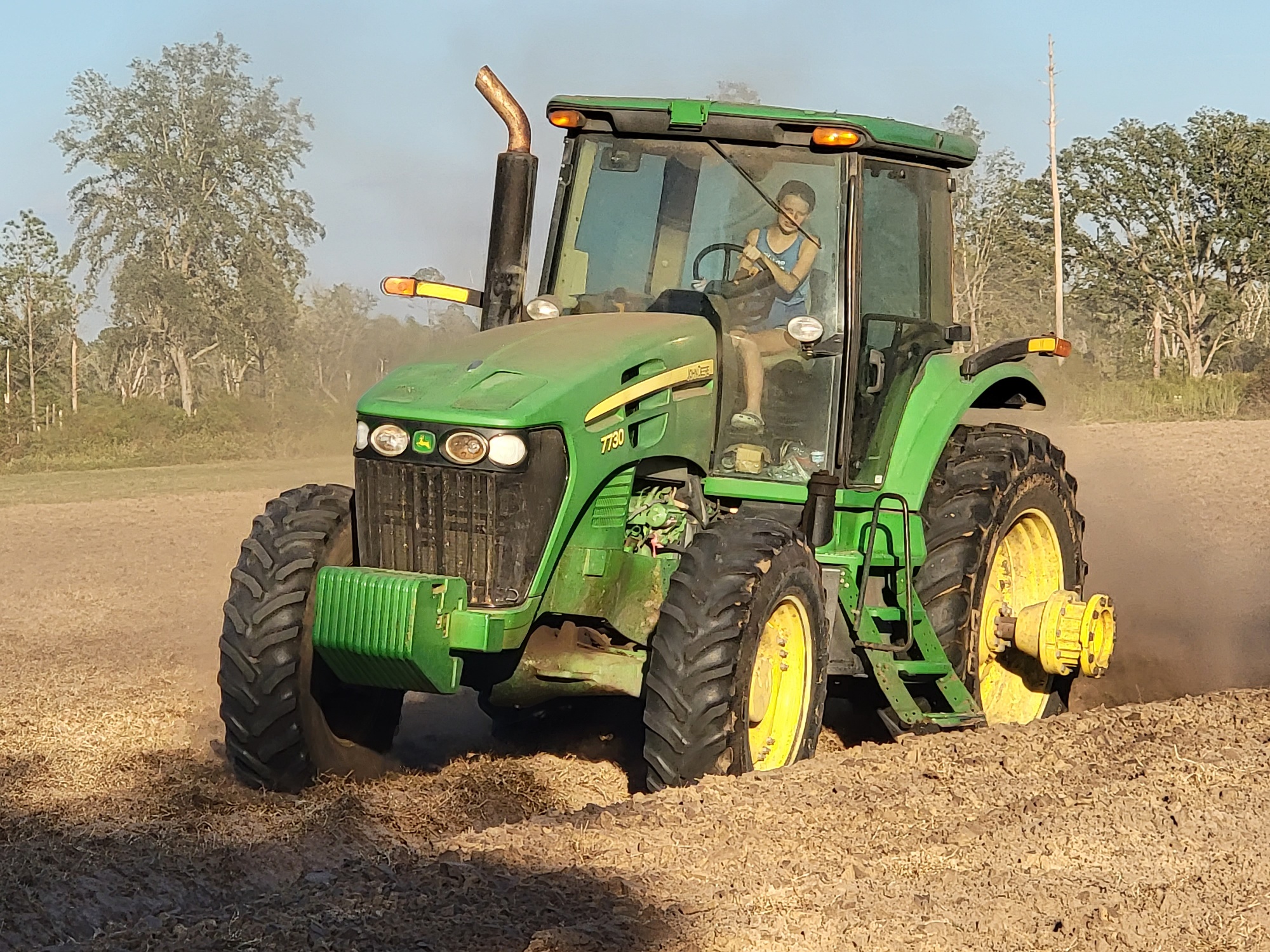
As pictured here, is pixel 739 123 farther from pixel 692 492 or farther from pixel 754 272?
pixel 692 492

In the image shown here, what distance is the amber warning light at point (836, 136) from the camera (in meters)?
6.48

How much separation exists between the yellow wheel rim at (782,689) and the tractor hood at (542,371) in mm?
973

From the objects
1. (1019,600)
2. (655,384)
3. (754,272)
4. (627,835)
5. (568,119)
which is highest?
(568,119)

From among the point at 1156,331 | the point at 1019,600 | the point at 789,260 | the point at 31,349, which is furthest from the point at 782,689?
the point at 1156,331

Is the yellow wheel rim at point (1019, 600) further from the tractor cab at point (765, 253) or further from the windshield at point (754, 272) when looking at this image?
the windshield at point (754, 272)

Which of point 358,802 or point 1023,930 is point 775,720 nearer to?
point 358,802

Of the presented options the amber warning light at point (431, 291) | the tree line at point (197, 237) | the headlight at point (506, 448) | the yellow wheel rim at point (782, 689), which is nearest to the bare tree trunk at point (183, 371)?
the tree line at point (197, 237)

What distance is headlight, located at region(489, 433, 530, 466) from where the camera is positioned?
5.44 metres

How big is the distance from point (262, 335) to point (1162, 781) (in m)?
34.7

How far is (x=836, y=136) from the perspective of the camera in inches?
255

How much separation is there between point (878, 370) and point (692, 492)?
967 mm

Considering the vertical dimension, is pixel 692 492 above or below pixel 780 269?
below

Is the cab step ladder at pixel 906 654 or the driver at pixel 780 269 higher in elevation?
the driver at pixel 780 269

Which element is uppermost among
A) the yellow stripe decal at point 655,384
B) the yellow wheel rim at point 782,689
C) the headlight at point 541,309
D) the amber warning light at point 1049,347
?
the headlight at point 541,309
